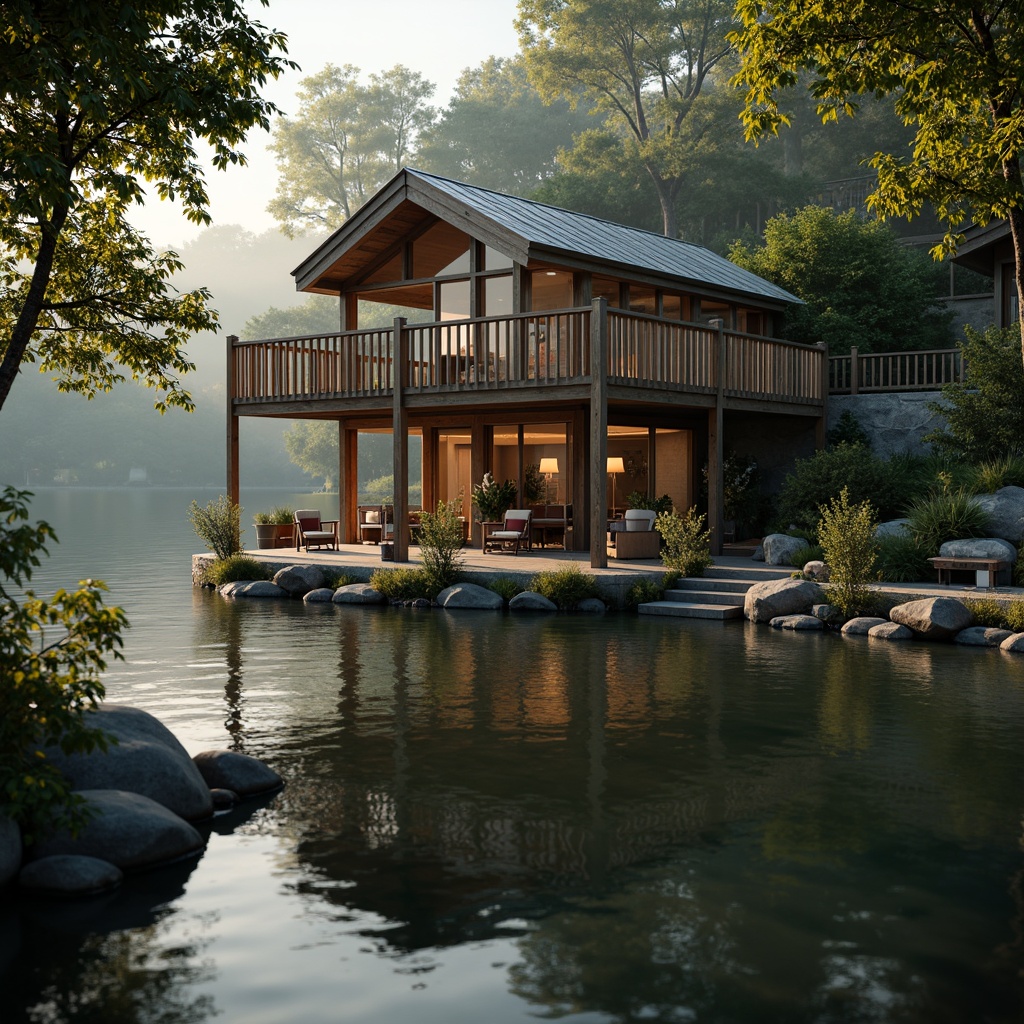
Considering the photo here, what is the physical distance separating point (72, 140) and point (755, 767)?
324 inches

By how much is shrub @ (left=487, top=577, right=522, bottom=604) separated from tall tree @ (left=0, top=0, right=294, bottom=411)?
22.6 feet

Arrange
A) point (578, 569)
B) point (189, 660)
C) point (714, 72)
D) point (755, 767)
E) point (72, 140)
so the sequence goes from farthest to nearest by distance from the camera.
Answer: point (714, 72) < point (578, 569) < point (189, 660) < point (72, 140) < point (755, 767)

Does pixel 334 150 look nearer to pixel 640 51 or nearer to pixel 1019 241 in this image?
pixel 640 51

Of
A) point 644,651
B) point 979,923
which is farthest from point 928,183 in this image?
point 979,923

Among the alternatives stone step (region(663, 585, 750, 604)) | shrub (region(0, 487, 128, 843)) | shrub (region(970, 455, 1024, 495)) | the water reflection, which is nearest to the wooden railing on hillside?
shrub (region(970, 455, 1024, 495))

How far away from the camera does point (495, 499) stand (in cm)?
2388

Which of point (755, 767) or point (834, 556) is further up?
point (834, 556)

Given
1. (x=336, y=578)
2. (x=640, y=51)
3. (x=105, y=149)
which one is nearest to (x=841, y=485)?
(x=336, y=578)

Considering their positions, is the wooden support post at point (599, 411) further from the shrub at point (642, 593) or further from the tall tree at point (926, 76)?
the tall tree at point (926, 76)

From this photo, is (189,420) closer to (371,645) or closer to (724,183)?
(724,183)

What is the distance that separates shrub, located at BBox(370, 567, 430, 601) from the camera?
19.6 meters

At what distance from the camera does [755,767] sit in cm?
866

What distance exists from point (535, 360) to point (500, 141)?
51.0 metres

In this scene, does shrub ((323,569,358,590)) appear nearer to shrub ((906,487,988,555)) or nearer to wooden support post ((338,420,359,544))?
wooden support post ((338,420,359,544))
